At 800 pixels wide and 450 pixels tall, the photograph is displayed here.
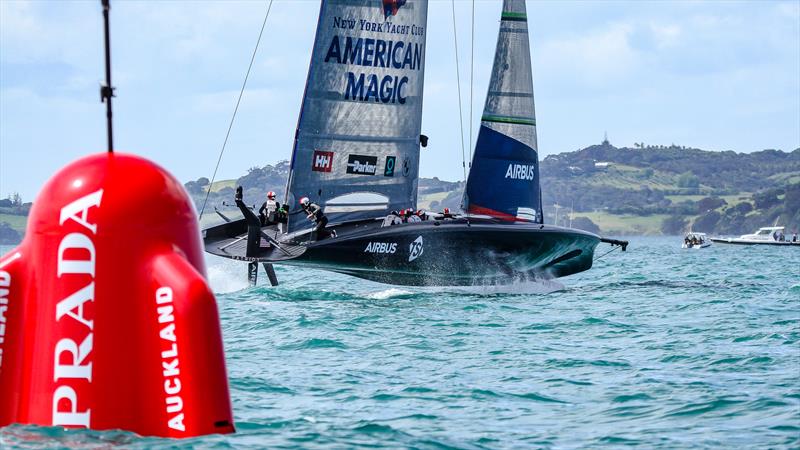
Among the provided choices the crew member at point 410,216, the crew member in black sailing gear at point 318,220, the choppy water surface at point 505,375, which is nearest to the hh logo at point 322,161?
the crew member in black sailing gear at point 318,220

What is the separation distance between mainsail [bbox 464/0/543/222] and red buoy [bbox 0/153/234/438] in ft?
55.9

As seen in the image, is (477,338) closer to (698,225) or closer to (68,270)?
(68,270)

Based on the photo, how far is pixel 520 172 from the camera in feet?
73.8

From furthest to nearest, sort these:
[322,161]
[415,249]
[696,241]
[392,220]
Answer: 1. [696,241]
2. [322,161]
3. [392,220]
4. [415,249]

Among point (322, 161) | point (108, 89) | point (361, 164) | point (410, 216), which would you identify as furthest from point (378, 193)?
point (108, 89)

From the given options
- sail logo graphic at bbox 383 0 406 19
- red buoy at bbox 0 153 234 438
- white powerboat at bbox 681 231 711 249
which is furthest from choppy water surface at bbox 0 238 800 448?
white powerboat at bbox 681 231 711 249

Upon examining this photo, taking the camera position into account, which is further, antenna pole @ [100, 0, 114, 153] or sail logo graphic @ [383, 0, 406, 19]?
sail logo graphic @ [383, 0, 406, 19]

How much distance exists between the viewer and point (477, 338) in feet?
40.6

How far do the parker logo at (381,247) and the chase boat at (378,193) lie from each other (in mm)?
16

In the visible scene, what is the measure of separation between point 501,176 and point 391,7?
4.05m

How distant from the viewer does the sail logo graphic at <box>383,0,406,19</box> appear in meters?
20.4

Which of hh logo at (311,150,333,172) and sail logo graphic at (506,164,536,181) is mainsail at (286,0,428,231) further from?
sail logo graphic at (506,164,536,181)

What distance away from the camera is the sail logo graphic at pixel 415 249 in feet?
60.2

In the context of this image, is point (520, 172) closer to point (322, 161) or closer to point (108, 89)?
point (322, 161)
